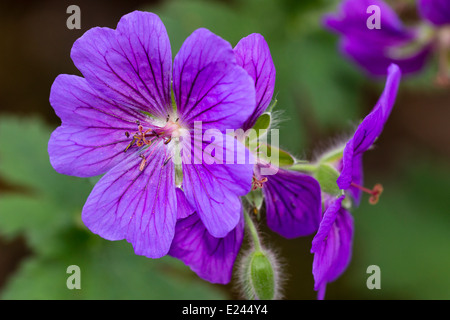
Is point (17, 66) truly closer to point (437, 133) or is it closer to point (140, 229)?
point (140, 229)

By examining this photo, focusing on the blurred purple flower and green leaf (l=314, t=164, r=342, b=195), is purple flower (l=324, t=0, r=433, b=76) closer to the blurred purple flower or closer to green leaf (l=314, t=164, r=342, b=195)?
the blurred purple flower

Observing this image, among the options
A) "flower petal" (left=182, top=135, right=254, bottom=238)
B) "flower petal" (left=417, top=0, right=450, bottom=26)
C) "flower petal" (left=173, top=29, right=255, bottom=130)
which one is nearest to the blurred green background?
"flower petal" (left=417, top=0, right=450, bottom=26)

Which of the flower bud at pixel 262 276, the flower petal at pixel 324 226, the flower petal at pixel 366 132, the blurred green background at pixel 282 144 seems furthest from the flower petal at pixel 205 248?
the blurred green background at pixel 282 144

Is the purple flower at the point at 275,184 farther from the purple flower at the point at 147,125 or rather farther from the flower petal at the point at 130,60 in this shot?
the flower petal at the point at 130,60

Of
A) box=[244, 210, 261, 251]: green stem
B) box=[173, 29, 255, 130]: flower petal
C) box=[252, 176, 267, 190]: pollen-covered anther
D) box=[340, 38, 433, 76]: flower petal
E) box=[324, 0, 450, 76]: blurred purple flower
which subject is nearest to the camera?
box=[173, 29, 255, 130]: flower petal

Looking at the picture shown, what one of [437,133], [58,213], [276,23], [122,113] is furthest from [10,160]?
[437,133]

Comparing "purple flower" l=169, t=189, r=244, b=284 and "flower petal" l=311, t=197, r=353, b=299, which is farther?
"purple flower" l=169, t=189, r=244, b=284

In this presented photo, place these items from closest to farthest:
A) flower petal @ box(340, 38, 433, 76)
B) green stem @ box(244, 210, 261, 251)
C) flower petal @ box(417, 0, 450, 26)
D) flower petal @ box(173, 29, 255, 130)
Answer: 1. flower petal @ box(173, 29, 255, 130)
2. green stem @ box(244, 210, 261, 251)
3. flower petal @ box(417, 0, 450, 26)
4. flower petal @ box(340, 38, 433, 76)
